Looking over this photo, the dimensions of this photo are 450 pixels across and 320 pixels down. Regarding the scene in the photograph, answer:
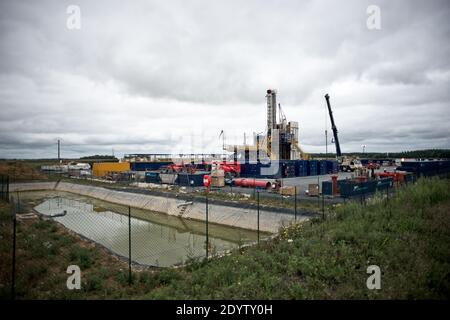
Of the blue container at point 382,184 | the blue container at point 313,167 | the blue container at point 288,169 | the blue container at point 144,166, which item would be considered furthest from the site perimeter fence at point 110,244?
the blue container at point 144,166

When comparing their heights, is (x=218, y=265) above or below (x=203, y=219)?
above

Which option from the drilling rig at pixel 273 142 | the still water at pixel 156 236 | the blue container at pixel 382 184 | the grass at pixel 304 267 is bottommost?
the still water at pixel 156 236

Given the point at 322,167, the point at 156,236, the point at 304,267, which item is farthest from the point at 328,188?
the point at 322,167

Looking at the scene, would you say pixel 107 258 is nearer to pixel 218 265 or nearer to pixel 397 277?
pixel 218 265

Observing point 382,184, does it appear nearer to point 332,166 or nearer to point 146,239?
point 146,239

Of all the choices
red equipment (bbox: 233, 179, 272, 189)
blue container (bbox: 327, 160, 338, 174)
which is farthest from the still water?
blue container (bbox: 327, 160, 338, 174)

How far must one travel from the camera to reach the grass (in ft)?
18.0

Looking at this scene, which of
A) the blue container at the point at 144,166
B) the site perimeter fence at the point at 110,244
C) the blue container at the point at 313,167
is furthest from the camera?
the blue container at the point at 144,166

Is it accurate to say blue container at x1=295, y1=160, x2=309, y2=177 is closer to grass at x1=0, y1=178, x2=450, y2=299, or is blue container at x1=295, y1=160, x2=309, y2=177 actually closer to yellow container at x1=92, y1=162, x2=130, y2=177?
grass at x1=0, y1=178, x2=450, y2=299

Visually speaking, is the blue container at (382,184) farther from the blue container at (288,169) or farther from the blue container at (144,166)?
the blue container at (144,166)

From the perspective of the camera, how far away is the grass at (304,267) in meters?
5.49

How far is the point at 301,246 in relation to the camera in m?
8.21
